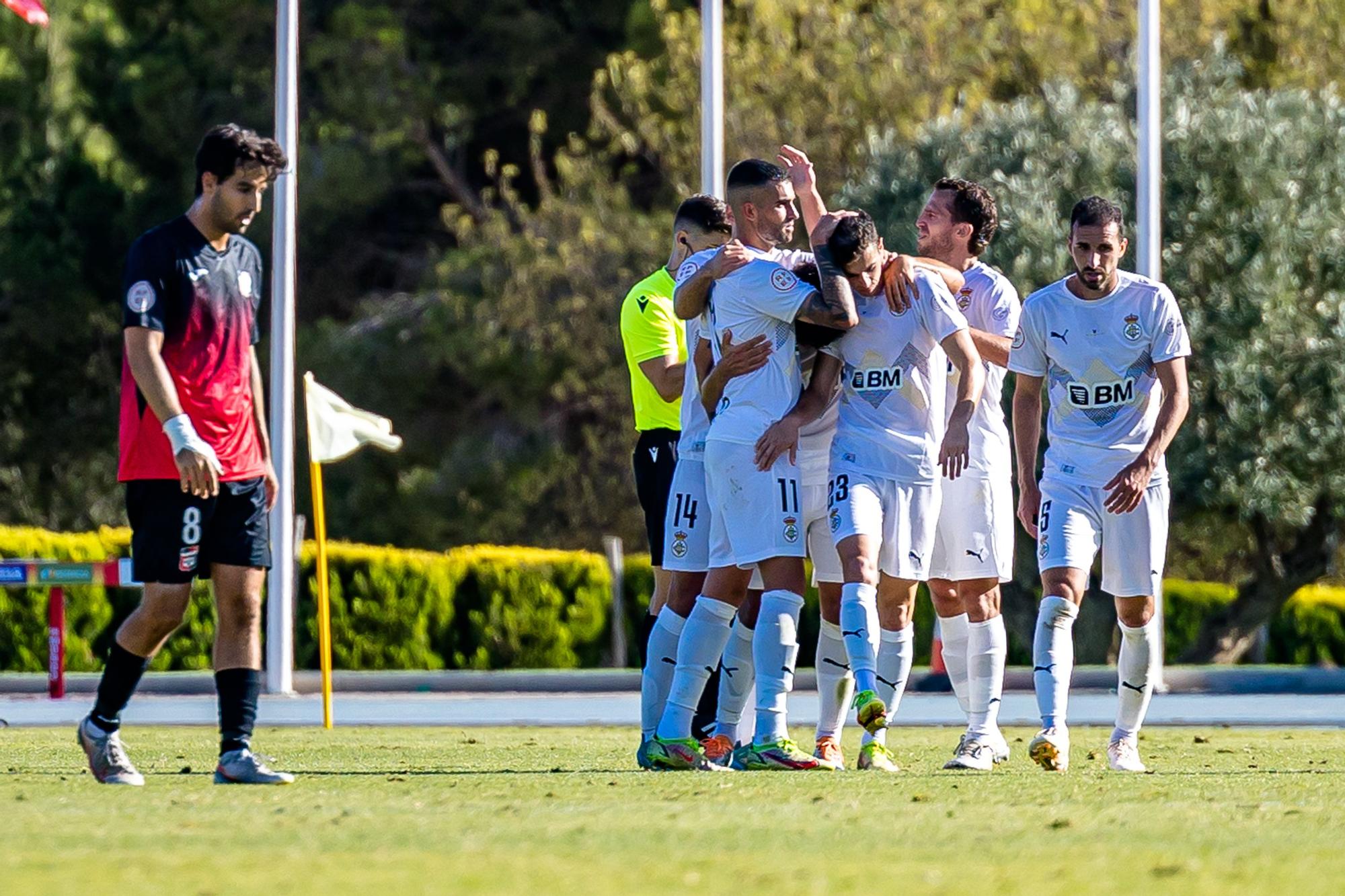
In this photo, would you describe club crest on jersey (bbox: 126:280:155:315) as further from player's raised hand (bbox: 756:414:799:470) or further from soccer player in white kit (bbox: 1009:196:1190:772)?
soccer player in white kit (bbox: 1009:196:1190:772)

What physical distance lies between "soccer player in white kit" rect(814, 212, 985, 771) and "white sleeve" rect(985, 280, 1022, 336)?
595 millimetres

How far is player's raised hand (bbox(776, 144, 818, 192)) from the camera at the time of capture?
912cm

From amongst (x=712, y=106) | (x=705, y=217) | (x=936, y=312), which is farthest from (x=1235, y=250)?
(x=936, y=312)

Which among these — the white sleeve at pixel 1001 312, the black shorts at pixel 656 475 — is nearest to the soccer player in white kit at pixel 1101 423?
the white sleeve at pixel 1001 312

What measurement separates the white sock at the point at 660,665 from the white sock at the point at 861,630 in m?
0.81

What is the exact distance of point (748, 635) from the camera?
9188 mm

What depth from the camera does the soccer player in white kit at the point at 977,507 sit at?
9188 mm

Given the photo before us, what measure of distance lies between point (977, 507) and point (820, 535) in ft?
2.36

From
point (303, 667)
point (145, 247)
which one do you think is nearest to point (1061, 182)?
point (303, 667)

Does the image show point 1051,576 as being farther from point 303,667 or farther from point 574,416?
point 574,416

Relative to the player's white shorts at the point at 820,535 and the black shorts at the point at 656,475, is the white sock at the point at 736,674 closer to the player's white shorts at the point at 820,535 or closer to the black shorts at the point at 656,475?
the player's white shorts at the point at 820,535

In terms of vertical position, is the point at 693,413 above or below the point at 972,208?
below

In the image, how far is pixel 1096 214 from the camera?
891 cm

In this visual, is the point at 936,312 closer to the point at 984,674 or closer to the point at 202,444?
the point at 984,674
